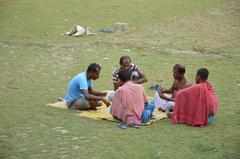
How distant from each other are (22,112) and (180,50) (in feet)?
22.9

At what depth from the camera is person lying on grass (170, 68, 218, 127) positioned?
827 centimetres

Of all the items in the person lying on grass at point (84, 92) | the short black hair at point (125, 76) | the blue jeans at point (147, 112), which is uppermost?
the short black hair at point (125, 76)

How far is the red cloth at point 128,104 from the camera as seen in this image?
26.8ft

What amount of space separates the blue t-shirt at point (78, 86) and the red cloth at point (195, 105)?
1625 millimetres

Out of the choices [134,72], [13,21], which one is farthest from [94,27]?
[134,72]

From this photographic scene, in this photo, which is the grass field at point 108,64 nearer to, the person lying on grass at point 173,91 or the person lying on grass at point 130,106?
the person lying on grass at point 130,106

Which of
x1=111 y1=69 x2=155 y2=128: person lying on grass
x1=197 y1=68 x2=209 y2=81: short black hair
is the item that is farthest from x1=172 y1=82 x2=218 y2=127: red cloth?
x1=111 y1=69 x2=155 y2=128: person lying on grass

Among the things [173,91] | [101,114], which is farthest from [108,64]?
[101,114]

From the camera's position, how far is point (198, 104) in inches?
326

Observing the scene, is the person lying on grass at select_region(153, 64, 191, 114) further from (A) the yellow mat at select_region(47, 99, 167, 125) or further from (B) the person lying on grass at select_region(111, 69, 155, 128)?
(B) the person lying on grass at select_region(111, 69, 155, 128)

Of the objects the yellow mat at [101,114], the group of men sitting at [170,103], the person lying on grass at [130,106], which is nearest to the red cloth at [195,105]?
the group of men sitting at [170,103]

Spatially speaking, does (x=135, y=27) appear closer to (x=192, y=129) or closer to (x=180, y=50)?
(x=180, y=50)

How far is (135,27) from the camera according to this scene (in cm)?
1792

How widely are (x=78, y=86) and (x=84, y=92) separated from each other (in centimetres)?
25
